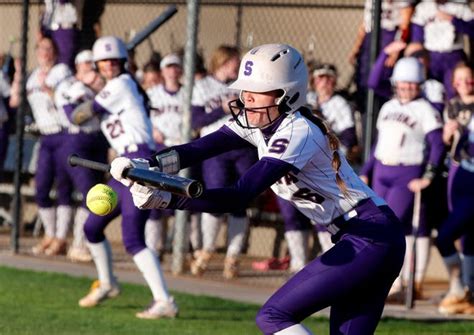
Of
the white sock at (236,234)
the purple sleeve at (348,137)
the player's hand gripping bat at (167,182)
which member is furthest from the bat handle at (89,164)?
the white sock at (236,234)

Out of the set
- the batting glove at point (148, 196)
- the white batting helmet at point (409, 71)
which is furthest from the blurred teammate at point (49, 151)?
the batting glove at point (148, 196)

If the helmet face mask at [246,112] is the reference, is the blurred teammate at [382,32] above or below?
above

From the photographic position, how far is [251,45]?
49.6 feet

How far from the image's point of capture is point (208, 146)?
257 inches

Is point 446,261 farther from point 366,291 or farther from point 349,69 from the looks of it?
point 366,291

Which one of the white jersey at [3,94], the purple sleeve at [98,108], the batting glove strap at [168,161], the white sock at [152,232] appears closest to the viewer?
the batting glove strap at [168,161]

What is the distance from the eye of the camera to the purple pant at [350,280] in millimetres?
6277

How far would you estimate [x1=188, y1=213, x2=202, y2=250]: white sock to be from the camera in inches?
552

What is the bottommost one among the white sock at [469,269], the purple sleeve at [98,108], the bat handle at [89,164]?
the white sock at [469,269]

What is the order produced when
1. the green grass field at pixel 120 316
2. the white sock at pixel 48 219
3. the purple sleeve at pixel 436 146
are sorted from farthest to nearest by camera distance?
the white sock at pixel 48 219
the purple sleeve at pixel 436 146
the green grass field at pixel 120 316

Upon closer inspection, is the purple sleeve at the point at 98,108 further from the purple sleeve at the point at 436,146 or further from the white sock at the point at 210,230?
the white sock at the point at 210,230

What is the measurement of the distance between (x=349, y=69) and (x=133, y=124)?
4.77 meters

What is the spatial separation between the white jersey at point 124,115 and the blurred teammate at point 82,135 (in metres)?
1.64

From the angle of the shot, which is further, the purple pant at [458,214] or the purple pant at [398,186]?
the purple pant at [398,186]
